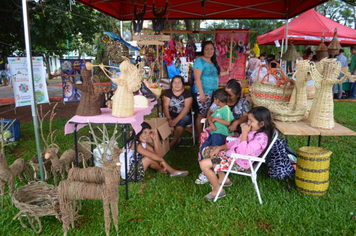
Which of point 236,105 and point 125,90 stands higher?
point 125,90

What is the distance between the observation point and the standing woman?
4.48 meters

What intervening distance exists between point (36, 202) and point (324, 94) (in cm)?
319

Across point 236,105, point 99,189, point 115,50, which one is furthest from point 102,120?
point 236,105

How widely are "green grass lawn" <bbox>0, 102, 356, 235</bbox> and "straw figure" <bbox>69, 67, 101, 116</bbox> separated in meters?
1.02

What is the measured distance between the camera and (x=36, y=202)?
264 centimetres

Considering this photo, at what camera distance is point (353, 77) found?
8.29 ft

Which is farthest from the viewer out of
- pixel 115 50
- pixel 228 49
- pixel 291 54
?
pixel 291 54

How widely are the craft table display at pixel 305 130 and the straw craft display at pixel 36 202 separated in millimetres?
2341

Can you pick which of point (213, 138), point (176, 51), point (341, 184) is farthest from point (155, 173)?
point (176, 51)

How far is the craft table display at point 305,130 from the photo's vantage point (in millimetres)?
2623

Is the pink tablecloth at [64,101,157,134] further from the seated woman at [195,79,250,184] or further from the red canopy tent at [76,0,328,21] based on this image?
the red canopy tent at [76,0,328,21]

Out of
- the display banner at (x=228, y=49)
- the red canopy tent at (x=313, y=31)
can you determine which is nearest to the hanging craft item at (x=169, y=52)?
the display banner at (x=228, y=49)

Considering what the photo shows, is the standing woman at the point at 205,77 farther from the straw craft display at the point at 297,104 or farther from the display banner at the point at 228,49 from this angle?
the straw craft display at the point at 297,104

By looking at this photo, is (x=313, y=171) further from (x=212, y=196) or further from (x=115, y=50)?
(x=115, y=50)
